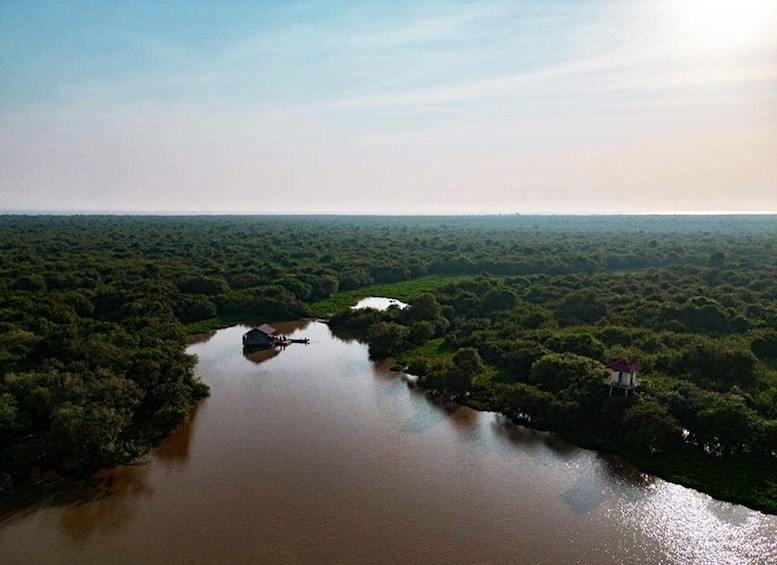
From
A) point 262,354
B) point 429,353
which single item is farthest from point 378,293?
point 429,353

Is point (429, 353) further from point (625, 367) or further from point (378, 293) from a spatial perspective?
point (378, 293)

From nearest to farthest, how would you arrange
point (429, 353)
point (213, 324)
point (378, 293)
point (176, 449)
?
point (176, 449), point (429, 353), point (213, 324), point (378, 293)

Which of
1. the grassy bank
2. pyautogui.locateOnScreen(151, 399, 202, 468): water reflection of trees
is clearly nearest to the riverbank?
the grassy bank

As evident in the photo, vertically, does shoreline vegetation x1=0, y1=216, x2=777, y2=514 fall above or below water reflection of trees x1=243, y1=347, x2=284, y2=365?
above

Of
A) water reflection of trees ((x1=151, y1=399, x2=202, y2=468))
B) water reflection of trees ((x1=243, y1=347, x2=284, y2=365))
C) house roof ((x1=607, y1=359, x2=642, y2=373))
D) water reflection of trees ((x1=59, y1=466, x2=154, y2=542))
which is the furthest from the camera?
water reflection of trees ((x1=243, y1=347, x2=284, y2=365))

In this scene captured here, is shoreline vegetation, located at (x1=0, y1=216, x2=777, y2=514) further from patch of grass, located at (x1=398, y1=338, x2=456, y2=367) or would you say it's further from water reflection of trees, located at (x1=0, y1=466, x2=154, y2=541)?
water reflection of trees, located at (x1=0, y1=466, x2=154, y2=541)

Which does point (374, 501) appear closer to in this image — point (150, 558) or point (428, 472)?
point (428, 472)

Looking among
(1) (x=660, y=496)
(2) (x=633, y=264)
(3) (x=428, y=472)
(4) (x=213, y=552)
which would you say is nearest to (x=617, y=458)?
(1) (x=660, y=496)
